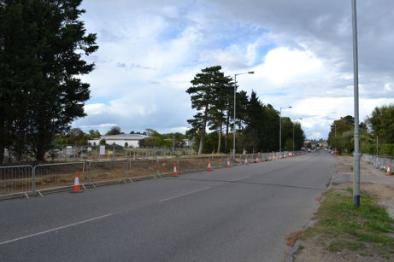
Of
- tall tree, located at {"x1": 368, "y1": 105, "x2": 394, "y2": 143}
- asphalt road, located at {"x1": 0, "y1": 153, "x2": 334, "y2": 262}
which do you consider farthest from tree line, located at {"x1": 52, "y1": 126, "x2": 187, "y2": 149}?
asphalt road, located at {"x1": 0, "y1": 153, "x2": 334, "y2": 262}

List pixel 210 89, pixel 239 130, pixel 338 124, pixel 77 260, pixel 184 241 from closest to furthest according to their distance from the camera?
pixel 77 260 → pixel 184 241 → pixel 210 89 → pixel 239 130 → pixel 338 124

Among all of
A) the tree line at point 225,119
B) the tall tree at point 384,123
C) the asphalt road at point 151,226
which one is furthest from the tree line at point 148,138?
the asphalt road at point 151,226

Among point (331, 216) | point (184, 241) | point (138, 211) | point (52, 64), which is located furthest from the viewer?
point (52, 64)

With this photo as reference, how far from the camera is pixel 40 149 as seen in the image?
29.5 m

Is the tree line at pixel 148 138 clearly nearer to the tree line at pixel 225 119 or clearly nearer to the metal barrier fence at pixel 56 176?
the tree line at pixel 225 119

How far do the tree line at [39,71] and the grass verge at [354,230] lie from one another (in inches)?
678

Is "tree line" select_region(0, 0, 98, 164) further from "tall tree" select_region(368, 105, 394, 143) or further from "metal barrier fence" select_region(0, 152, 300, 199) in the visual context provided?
"tall tree" select_region(368, 105, 394, 143)

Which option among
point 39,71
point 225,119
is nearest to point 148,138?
point 225,119

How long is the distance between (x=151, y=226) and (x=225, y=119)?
71909 millimetres

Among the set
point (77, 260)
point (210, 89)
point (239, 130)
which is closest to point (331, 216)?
point (77, 260)

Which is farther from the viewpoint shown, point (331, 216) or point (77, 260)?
point (331, 216)

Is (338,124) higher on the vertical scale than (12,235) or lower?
higher

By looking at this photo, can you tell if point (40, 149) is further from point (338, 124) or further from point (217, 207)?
point (338, 124)

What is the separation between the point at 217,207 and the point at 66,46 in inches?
771
